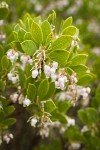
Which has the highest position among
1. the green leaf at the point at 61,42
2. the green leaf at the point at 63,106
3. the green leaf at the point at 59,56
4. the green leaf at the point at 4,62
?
the green leaf at the point at 4,62

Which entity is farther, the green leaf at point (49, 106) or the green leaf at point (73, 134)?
the green leaf at point (73, 134)

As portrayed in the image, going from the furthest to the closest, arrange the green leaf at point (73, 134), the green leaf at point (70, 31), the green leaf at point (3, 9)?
the green leaf at point (73, 134) < the green leaf at point (3, 9) < the green leaf at point (70, 31)

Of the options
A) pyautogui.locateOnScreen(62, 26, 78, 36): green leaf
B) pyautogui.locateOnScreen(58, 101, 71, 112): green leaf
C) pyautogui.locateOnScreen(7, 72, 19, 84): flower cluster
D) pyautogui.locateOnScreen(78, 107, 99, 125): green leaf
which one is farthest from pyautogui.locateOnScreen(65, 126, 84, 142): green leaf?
pyautogui.locateOnScreen(62, 26, 78, 36): green leaf

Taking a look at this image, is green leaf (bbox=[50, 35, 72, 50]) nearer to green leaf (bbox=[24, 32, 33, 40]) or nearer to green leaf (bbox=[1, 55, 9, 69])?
green leaf (bbox=[24, 32, 33, 40])

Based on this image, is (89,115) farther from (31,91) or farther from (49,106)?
(31,91)

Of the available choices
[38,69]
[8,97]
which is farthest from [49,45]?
[8,97]

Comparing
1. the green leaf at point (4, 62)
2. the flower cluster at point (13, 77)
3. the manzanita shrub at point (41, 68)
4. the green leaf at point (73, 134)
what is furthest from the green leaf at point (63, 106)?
the green leaf at point (4, 62)

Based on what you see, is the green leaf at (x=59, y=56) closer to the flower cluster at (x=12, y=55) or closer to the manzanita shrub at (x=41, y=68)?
the manzanita shrub at (x=41, y=68)
